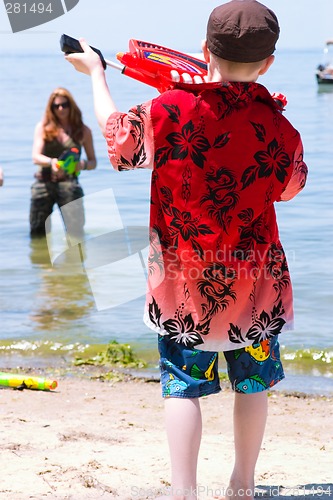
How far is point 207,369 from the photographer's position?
3.12 m

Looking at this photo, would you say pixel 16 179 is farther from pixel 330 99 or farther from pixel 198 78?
pixel 330 99

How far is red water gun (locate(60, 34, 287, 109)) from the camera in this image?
313 centimetres

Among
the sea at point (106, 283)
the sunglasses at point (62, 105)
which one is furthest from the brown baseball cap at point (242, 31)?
the sunglasses at point (62, 105)

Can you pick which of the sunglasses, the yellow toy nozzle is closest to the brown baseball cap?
the yellow toy nozzle

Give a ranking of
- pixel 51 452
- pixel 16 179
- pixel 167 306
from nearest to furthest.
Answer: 1. pixel 167 306
2. pixel 51 452
3. pixel 16 179

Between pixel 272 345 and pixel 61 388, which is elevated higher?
pixel 272 345

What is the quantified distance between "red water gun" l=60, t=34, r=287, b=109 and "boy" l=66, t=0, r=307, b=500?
69mm

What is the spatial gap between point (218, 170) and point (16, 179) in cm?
1349

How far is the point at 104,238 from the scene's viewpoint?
10.6 metres

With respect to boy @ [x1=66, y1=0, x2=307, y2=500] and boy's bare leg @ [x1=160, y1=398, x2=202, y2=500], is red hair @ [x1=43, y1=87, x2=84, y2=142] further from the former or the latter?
boy's bare leg @ [x1=160, y1=398, x2=202, y2=500]

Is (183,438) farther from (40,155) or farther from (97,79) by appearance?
(40,155)

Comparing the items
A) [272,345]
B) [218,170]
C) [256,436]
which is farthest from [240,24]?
[256,436]

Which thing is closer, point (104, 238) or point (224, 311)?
point (224, 311)

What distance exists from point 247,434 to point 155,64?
52.8 inches
